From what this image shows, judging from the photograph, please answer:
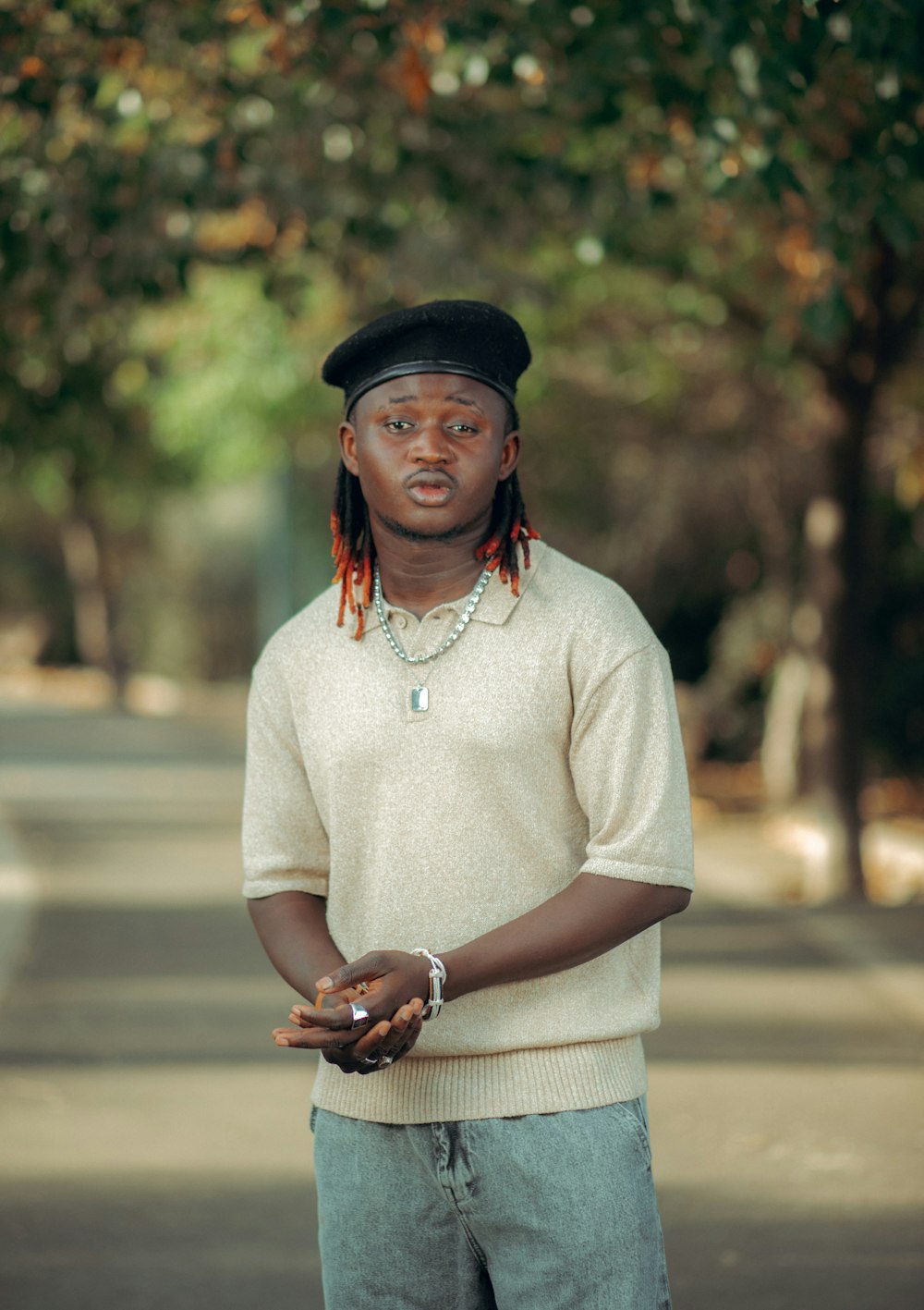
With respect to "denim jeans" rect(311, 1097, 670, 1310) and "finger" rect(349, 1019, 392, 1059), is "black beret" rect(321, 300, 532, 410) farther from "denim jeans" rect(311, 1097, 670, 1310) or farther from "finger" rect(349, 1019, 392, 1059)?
"denim jeans" rect(311, 1097, 670, 1310)

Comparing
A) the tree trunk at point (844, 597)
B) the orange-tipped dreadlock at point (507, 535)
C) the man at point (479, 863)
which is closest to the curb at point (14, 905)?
the tree trunk at point (844, 597)

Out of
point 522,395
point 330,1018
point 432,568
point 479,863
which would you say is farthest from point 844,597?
point 330,1018

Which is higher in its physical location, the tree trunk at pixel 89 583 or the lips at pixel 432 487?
Result: the tree trunk at pixel 89 583

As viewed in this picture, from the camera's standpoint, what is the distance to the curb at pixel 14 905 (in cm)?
895

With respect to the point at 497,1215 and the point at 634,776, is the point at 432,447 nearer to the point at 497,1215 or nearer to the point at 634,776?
the point at 634,776

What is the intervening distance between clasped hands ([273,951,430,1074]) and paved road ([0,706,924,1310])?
2.50 m

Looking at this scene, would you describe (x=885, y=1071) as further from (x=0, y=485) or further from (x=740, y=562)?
(x=0, y=485)

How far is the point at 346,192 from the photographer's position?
7422 mm

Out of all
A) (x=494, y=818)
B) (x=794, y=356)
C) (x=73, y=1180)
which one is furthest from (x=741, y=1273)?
(x=794, y=356)

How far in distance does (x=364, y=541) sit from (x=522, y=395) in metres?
10.6

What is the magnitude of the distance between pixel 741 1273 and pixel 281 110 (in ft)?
14.8

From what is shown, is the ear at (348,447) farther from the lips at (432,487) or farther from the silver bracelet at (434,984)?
the silver bracelet at (434,984)

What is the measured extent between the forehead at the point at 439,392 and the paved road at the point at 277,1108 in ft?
9.19

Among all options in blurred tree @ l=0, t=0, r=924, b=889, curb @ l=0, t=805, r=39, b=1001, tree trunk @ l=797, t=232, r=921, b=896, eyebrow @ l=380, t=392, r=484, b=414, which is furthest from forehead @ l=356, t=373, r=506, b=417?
tree trunk @ l=797, t=232, r=921, b=896
